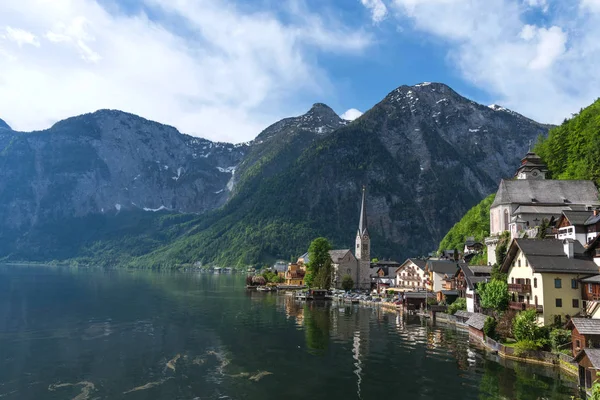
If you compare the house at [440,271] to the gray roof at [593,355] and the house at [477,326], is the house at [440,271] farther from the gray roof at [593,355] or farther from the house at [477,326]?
the gray roof at [593,355]

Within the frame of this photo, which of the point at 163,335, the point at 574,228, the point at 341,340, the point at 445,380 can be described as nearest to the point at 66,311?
the point at 163,335

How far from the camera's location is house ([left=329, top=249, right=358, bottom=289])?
173 metres

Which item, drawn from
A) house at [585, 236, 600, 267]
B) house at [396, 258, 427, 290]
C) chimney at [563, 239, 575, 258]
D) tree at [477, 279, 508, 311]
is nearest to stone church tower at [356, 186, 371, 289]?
house at [396, 258, 427, 290]

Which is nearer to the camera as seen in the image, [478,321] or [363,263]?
[478,321]

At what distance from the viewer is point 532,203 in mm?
96438

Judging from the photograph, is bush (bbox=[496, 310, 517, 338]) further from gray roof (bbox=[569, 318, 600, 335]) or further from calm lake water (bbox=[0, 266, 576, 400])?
gray roof (bbox=[569, 318, 600, 335])

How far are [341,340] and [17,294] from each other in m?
110

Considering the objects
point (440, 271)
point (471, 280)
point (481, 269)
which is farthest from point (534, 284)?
point (440, 271)

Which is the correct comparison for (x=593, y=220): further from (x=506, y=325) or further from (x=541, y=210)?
(x=541, y=210)

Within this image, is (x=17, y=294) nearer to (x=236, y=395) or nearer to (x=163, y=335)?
(x=163, y=335)

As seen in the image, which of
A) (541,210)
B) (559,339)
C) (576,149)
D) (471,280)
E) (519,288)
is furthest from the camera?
(576,149)

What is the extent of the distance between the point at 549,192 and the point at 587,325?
181ft

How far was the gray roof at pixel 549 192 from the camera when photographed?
94.3m

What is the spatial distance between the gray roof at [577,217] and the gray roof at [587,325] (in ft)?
72.8
